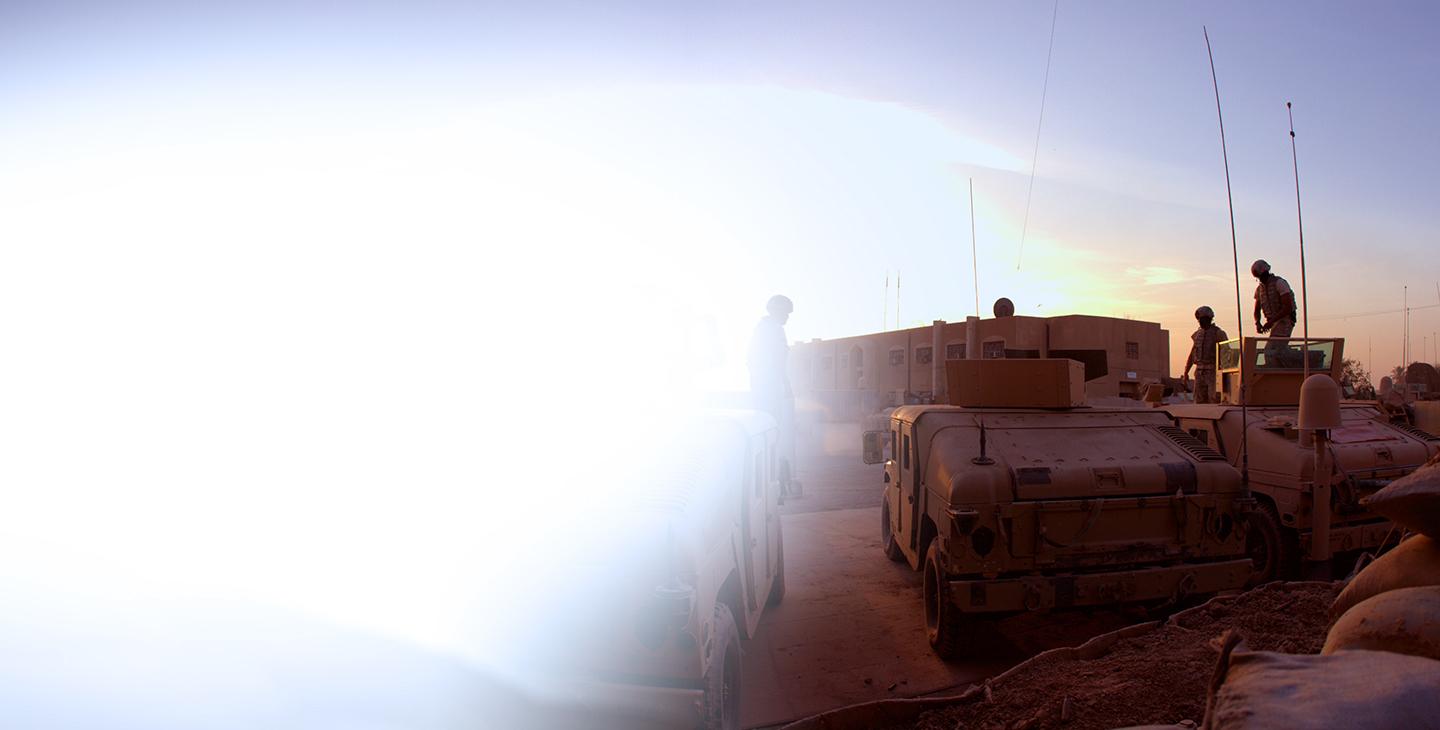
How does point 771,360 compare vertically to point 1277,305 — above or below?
below

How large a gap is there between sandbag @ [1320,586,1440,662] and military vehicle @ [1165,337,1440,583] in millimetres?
4317

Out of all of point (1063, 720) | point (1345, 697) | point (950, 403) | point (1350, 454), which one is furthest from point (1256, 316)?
point (1345, 697)

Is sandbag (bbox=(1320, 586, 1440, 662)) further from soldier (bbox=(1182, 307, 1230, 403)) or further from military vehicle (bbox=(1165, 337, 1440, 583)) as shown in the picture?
soldier (bbox=(1182, 307, 1230, 403))

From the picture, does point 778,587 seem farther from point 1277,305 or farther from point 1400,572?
point 1277,305

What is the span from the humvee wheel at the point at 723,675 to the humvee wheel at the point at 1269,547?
5.08m

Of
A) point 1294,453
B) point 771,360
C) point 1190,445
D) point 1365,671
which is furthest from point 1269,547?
point 1365,671

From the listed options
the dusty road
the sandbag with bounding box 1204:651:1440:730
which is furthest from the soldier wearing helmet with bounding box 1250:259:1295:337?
the sandbag with bounding box 1204:651:1440:730

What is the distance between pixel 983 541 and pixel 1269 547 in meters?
3.11

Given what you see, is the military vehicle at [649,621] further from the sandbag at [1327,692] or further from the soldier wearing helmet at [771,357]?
the soldier wearing helmet at [771,357]

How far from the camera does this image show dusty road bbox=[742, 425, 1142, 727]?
16.0ft

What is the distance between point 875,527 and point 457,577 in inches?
328

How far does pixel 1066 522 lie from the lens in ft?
17.5

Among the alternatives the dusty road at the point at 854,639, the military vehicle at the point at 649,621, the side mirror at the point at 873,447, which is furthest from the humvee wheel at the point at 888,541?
the military vehicle at the point at 649,621

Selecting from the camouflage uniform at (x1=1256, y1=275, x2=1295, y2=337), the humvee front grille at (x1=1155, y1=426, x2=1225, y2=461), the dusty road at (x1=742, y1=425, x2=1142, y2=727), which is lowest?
the dusty road at (x1=742, y1=425, x2=1142, y2=727)
